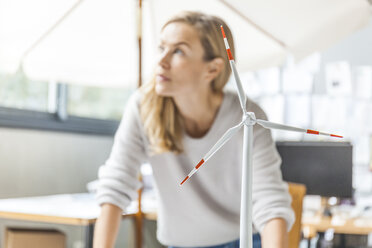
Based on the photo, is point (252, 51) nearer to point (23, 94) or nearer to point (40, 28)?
point (40, 28)

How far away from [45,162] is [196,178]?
1.27 meters

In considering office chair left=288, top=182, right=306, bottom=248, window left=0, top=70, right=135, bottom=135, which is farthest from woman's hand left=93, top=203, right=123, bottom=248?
window left=0, top=70, right=135, bottom=135

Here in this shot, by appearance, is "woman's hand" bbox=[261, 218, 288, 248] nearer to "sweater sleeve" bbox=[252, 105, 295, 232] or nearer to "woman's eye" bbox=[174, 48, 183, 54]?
"sweater sleeve" bbox=[252, 105, 295, 232]

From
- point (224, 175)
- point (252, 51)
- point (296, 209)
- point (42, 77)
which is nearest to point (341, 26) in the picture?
point (252, 51)

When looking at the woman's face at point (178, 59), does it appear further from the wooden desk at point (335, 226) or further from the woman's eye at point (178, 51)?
the wooden desk at point (335, 226)

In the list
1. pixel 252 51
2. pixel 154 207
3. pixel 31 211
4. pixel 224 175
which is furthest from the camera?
pixel 154 207

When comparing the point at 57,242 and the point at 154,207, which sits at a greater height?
the point at 154,207

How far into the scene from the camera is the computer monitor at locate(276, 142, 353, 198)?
6.61 feet

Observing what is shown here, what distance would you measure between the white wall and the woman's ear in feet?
3.80

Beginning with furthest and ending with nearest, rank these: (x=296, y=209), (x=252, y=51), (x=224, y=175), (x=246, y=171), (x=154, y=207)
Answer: (x=154, y=207) → (x=296, y=209) → (x=252, y=51) → (x=224, y=175) → (x=246, y=171)

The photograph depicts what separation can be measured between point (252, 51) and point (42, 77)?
653mm

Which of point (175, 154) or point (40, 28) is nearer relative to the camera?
point (175, 154)

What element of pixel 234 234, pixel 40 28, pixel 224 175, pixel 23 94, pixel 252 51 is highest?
pixel 23 94

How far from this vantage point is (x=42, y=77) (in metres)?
1.37
